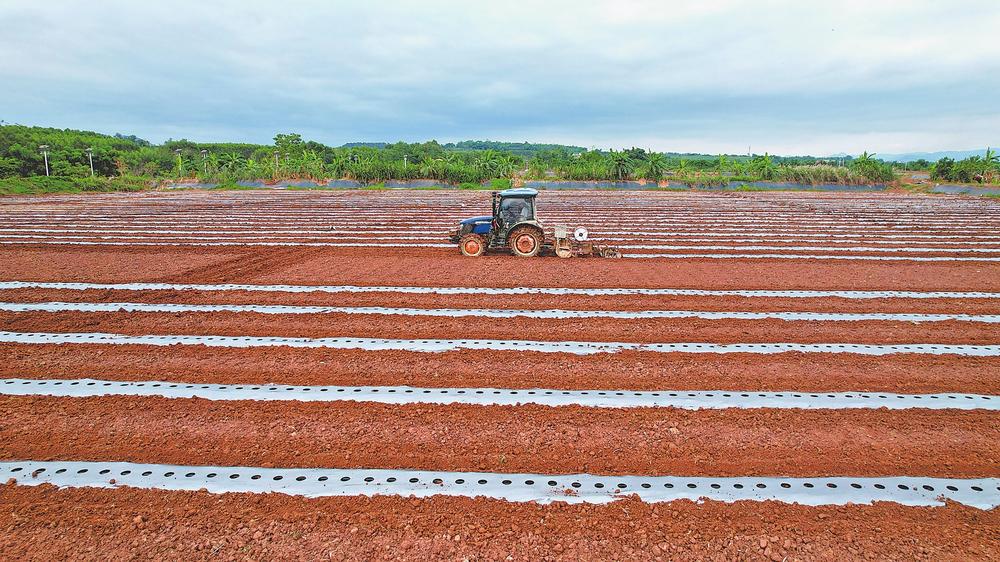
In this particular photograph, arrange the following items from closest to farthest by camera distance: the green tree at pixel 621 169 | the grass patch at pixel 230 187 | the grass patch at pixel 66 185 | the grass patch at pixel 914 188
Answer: the grass patch at pixel 66 185, the grass patch at pixel 914 188, the grass patch at pixel 230 187, the green tree at pixel 621 169

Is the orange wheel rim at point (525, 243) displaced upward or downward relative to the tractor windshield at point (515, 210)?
downward

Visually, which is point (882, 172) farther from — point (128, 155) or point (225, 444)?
point (128, 155)

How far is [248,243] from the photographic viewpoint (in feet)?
46.4

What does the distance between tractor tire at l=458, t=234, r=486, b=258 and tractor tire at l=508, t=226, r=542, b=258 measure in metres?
0.63

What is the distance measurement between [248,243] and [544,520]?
510 inches

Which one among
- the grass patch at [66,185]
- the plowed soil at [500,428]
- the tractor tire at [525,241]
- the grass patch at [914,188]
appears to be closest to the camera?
the plowed soil at [500,428]

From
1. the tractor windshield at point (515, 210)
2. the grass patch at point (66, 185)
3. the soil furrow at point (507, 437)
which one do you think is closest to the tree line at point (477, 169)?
the grass patch at point (66, 185)

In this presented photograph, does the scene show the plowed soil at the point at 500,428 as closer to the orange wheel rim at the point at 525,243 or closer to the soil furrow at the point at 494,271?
the soil furrow at the point at 494,271

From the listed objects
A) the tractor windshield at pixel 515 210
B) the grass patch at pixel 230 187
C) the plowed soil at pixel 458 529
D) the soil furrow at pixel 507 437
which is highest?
the grass patch at pixel 230 187

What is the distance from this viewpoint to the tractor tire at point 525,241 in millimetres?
11781

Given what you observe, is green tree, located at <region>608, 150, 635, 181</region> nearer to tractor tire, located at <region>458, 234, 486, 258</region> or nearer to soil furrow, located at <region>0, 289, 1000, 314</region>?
tractor tire, located at <region>458, 234, 486, 258</region>

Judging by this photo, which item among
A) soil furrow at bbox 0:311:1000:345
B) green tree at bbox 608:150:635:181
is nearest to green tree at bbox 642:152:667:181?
green tree at bbox 608:150:635:181

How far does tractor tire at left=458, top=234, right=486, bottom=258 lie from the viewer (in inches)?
467

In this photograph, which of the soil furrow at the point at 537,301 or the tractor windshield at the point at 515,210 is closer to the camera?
the soil furrow at the point at 537,301
